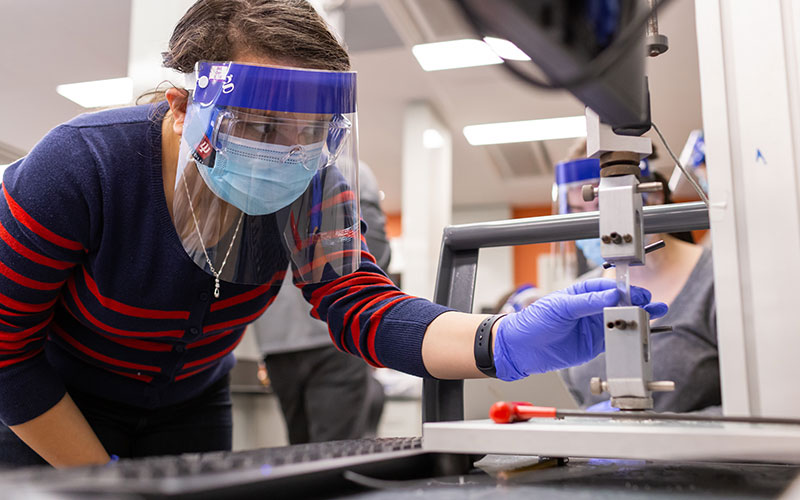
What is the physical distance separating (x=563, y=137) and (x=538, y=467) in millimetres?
4911

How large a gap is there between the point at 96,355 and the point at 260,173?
0.40 meters

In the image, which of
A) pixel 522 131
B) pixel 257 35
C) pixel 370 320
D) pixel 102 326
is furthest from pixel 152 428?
pixel 522 131

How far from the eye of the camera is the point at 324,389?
2248mm

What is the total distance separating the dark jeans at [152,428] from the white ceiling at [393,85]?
676 millimetres

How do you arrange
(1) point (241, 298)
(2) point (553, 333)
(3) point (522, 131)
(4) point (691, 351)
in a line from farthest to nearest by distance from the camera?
(3) point (522, 131) → (4) point (691, 351) → (1) point (241, 298) → (2) point (553, 333)

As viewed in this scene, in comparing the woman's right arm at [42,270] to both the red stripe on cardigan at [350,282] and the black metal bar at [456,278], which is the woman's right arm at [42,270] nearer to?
the red stripe on cardigan at [350,282]

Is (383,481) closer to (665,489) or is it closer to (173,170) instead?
(665,489)

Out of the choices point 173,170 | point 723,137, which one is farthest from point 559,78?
point 173,170

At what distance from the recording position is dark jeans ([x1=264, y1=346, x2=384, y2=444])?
7.37 ft

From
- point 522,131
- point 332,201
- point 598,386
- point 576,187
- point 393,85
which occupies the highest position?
point 393,85

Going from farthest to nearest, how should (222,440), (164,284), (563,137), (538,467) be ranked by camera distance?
(563,137)
(222,440)
(164,284)
(538,467)

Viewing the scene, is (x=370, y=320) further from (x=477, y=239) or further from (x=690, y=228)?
(x=690, y=228)

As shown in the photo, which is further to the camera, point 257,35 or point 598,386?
point 257,35

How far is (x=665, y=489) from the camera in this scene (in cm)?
54
